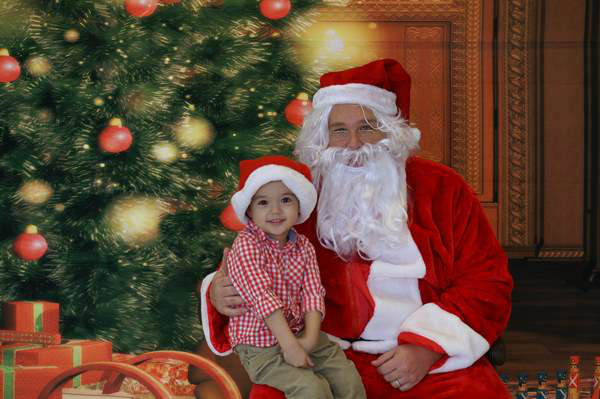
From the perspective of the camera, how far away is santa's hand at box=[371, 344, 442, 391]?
6.44 ft

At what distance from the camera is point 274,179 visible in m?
1.87

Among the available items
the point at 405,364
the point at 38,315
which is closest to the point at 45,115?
the point at 38,315

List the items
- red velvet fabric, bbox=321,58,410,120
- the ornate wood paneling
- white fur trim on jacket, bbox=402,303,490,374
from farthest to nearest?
the ornate wood paneling
red velvet fabric, bbox=321,58,410,120
white fur trim on jacket, bbox=402,303,490,374

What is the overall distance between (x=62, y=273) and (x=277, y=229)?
1339 mm

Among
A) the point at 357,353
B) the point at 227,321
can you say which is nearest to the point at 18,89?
the point at 227,321

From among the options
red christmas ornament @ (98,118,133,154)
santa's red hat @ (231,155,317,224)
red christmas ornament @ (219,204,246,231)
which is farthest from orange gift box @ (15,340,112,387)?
santa's red hat @ (231,155,317,224)

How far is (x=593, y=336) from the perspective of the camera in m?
4.21

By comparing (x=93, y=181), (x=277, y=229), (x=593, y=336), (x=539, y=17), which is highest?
(x=539, y=17)

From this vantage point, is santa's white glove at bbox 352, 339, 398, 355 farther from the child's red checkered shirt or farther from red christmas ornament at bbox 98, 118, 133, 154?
red christmas ornament at bbox 98, 118, 133, 154

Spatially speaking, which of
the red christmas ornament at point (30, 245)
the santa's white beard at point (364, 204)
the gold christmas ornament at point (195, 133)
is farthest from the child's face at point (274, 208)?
the red christmas ornament at point (30, 245)

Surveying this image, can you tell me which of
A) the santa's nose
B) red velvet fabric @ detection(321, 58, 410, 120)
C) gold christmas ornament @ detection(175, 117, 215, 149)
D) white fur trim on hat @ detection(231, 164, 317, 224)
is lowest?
white fur trim on hat @ detection(231, 164, 317, 224)

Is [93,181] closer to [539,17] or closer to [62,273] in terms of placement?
[62,273]

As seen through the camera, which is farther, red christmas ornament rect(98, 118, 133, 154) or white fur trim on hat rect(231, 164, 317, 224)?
red christmas ornament rect(98, 118, 133, 154)

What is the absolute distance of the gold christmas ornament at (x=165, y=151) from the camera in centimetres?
276
